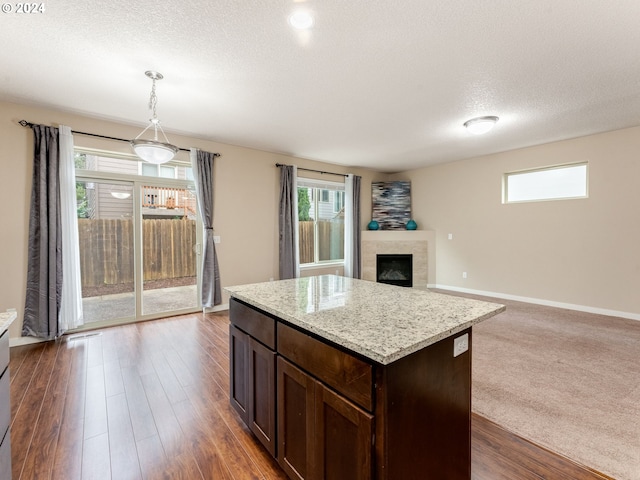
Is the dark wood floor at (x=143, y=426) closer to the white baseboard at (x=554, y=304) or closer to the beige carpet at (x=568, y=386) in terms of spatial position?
the beige carpet at (x=568, y=386)

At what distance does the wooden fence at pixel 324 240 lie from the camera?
630cm

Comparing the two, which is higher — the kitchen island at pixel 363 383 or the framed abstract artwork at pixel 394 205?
the framed abstract artwork at pixel 394 205

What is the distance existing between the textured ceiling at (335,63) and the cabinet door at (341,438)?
225cm

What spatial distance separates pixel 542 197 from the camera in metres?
5.13

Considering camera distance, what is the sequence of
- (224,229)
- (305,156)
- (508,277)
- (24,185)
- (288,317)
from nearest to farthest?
(288,317), (24,185), (224,229), (508,277), (305,156)

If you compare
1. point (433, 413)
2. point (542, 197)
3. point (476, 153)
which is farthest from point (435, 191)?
point (433, 413)

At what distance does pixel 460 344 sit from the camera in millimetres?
1344

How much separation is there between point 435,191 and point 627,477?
5.68 metres

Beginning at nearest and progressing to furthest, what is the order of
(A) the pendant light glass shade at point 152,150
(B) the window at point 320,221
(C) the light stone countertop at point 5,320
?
(C) the light stone countertop at point 5,320 → (A) the pendant light glass shade at point 152,150 → (B) the window at point 320,221

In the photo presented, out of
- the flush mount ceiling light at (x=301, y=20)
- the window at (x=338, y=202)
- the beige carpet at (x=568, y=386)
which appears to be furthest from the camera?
the window at (x=338, y=202)

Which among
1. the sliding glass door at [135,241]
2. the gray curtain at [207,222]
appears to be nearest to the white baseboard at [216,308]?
the gray curtain at [207,222]

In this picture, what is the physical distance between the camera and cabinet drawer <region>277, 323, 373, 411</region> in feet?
3.54

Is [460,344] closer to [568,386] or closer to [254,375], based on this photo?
[254,375]

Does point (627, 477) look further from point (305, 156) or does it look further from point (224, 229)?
point (305, 156)
